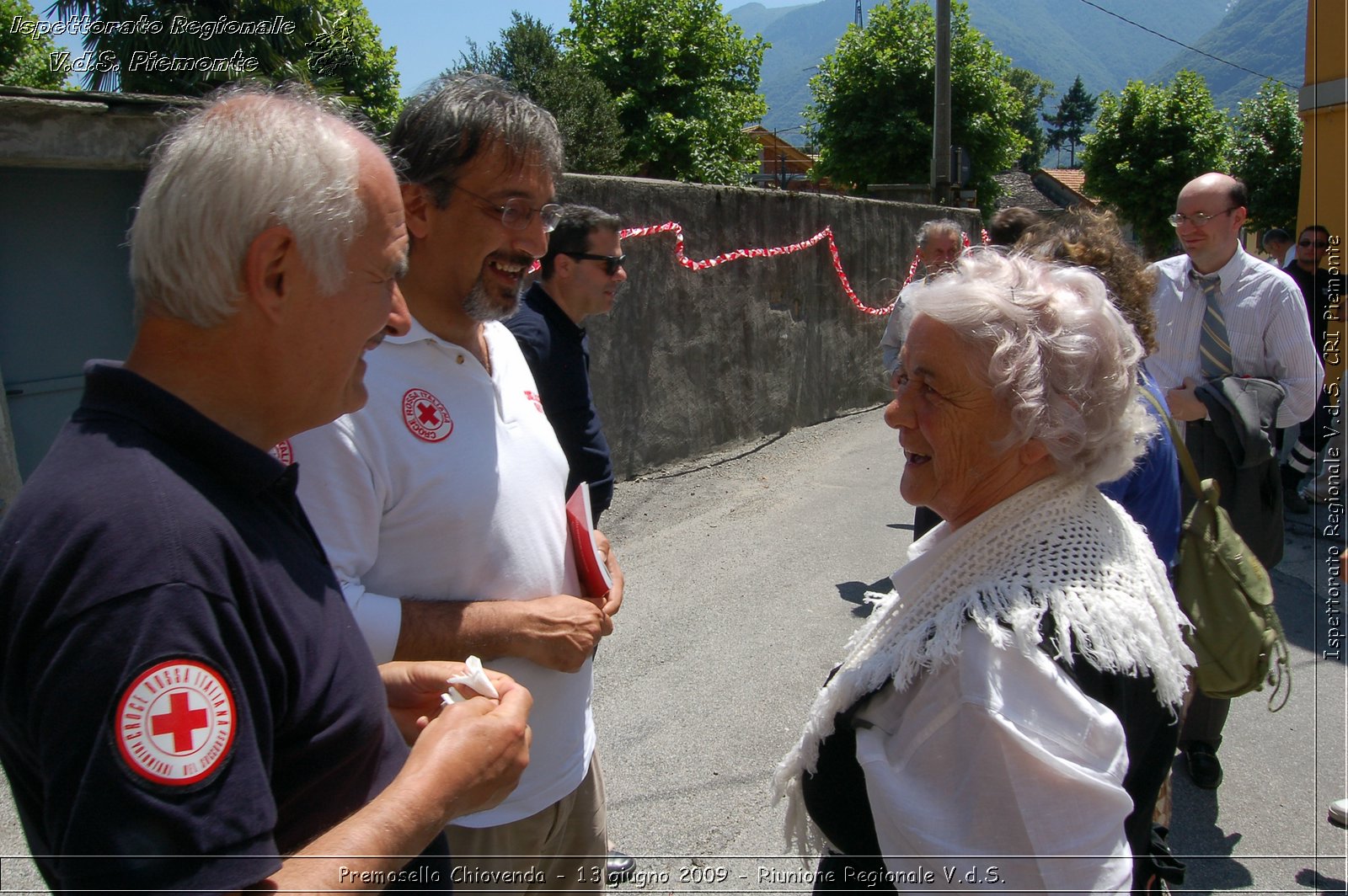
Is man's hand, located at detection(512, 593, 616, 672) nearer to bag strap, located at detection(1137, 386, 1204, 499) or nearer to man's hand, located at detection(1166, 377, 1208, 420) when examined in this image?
bag strap, located at detection(1137, 386, 1204, 499)

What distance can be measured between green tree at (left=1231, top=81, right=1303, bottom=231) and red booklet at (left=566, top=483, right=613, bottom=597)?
18952 millimetres

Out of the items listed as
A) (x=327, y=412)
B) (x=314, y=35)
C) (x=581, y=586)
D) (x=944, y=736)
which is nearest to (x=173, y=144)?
(x=327, y=412)

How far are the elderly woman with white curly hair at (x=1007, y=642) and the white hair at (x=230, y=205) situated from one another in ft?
3.41

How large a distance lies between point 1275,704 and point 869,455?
453 centimetres

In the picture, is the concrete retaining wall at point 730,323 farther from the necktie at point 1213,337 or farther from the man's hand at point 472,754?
the man's hand at point 472,754

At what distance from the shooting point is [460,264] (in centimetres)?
187

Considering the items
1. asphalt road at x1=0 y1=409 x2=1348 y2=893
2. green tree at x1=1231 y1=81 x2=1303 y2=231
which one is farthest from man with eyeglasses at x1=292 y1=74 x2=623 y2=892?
green tree at x1=1231 y1=81 x2=1303 y2=231

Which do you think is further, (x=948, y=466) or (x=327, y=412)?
(x=948, y=466)

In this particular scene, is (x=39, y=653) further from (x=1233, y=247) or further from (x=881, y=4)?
(x=881, y=4)

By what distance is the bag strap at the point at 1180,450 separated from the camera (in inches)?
97.7

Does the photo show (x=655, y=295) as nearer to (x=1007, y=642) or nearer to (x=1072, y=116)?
(x=1007, y=642)

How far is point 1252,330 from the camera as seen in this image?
143 inches

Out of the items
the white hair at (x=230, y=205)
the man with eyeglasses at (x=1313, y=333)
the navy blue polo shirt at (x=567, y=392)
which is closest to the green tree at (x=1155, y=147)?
the man with eyeglasses at (x=1313, y=333)

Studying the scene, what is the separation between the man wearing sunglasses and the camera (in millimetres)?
2992
